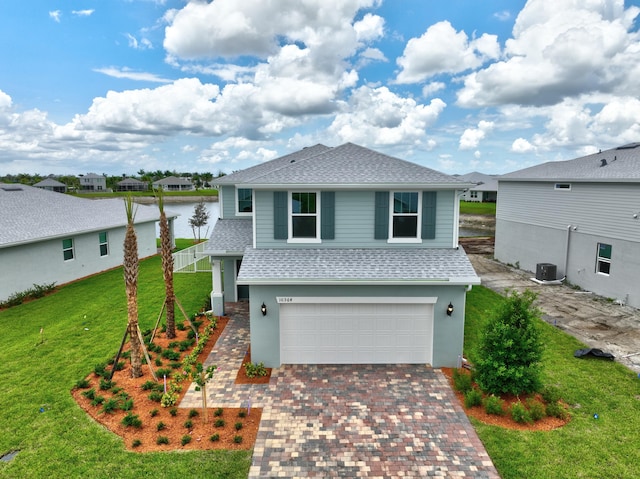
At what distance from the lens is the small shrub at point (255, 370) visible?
9281mm

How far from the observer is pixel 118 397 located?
326 inches

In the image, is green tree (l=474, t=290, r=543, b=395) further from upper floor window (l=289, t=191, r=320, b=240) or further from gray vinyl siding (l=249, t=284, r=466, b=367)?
upper floor window (l=289, t=191, r=320, b=240)

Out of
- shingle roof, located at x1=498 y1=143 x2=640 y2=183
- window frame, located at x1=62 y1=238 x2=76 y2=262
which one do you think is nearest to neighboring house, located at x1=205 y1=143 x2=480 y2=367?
shingle roof, located at x1=498 y1=143 x2=640 y2=183

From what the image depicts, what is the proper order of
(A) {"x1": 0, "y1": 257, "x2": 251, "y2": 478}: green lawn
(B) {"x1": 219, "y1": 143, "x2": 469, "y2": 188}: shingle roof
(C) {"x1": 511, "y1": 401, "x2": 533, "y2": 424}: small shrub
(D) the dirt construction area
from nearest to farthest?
(A) {"x1": 0, "y1": 257, "x2": 251, "y2": 478}: green lawn
(C) {"x1": 511, "y1": 401, "x2": 533, "y2": 424}: small shrub
(B) {"x1": 219, "y1": 143, "x2": 469, "y2": 188}: shingle roof
(D) the dirt construction area

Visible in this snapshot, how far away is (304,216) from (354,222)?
55.9 inches

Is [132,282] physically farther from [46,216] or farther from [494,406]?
[46,216]

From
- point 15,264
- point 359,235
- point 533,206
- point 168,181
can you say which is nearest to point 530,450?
point 359,235

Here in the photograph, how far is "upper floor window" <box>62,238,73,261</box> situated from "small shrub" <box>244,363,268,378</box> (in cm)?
1347

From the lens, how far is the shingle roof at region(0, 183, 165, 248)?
15718 mm

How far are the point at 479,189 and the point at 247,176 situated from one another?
6469 cm

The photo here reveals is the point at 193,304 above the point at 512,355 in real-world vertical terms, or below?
below

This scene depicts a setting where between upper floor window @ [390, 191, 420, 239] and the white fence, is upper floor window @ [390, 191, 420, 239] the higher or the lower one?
the higher one

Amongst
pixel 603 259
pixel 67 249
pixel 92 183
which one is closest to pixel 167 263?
pixel 67 249

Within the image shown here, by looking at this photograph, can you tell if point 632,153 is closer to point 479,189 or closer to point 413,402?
point 413,402
